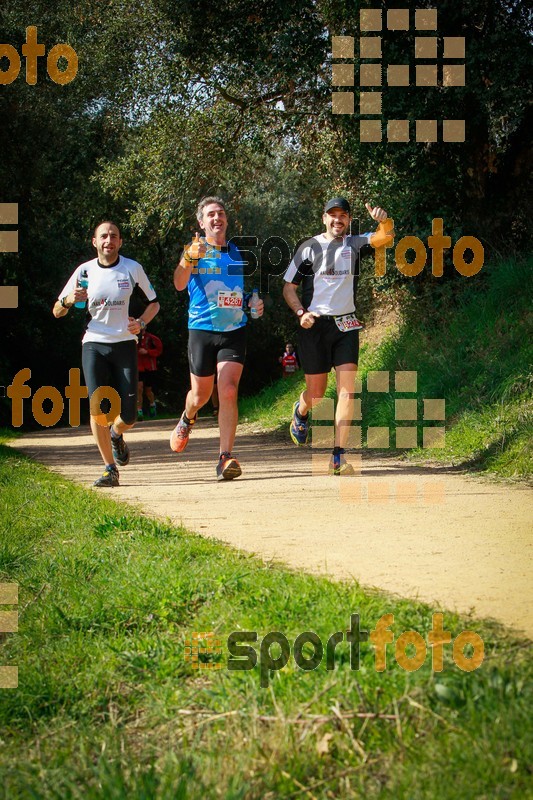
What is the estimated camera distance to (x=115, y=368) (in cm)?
874

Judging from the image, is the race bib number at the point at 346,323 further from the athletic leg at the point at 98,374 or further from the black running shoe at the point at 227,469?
the athletic leg at the point at 98,374

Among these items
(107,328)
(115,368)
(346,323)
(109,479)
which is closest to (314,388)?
(346,323)

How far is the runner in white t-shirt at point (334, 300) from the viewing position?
883 cm

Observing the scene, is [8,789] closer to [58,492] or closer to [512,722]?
[512,722]

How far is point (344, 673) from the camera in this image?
117 inches

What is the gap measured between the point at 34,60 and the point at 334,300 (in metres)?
10.7

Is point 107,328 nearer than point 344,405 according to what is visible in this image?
Yes

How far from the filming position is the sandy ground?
4094 mm

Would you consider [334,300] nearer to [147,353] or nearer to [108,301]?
[108,301]

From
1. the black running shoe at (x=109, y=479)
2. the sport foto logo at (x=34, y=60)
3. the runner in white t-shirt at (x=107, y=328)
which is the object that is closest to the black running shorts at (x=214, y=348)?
the runner in white t-shirt at (x=107, y=328)

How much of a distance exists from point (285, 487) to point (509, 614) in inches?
171

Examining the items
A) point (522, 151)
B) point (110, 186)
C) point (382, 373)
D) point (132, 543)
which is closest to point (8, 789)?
point (132, 543)

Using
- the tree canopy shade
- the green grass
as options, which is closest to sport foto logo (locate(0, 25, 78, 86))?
the tree canopy shade

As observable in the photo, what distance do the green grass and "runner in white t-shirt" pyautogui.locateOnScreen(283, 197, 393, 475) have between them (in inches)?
176
